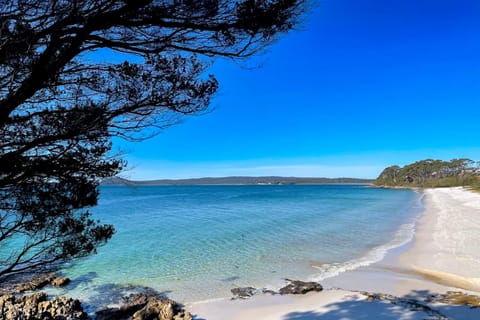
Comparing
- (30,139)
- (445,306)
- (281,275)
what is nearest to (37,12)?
(30,139)

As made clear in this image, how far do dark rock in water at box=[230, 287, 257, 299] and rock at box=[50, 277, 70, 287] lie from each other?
4.89 meters

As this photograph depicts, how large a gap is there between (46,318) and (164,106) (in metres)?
5.03

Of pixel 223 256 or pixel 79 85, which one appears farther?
pixel 223 256

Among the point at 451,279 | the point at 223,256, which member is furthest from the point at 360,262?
the point at 223,256

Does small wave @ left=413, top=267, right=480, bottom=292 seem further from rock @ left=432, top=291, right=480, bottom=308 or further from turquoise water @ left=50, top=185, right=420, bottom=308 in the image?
turquoise water @ left=50, top=185, right=420, bottom=308

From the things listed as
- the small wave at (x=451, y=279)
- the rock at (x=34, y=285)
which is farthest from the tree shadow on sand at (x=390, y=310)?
the rock at (x=34, y=285)

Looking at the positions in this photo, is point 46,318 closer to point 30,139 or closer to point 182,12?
point 30,139

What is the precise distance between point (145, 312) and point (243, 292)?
2651 millimetres

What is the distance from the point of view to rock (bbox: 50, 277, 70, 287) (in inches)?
350

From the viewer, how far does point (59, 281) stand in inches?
353

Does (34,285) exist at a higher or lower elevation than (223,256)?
higher

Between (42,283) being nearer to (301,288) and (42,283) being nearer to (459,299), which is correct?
(301,288)

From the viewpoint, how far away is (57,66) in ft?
8.79

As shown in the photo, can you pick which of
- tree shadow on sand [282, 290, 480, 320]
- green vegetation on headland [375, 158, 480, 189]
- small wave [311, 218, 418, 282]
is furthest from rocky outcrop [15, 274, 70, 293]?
green vegetation on headland [375, 158, 480, 189]
